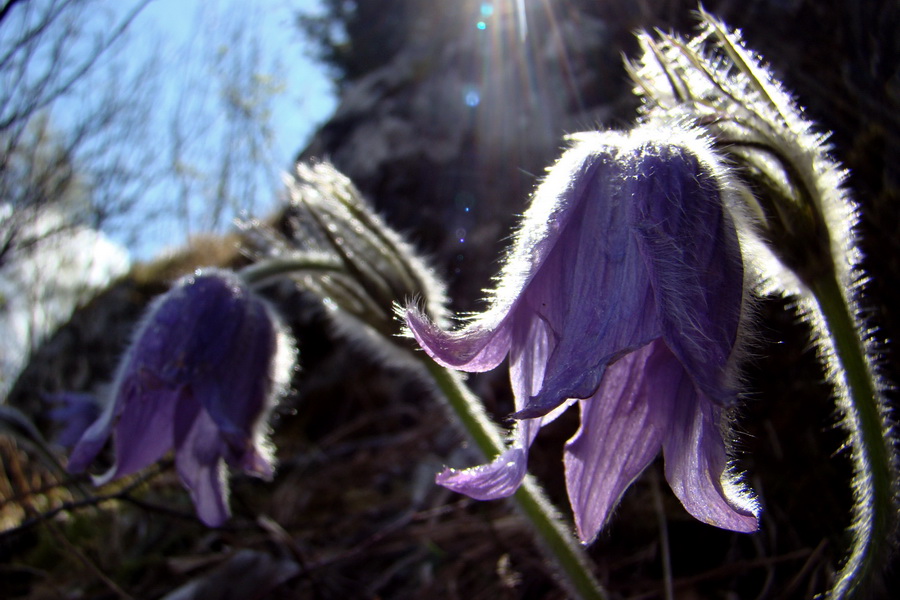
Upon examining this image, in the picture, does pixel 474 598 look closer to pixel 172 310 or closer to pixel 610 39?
pixel 172 310

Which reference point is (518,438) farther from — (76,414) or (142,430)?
(76,414)

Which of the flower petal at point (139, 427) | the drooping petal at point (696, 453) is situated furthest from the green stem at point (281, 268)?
the drooping petal at point (696, 453)

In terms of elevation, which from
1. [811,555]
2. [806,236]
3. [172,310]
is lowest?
[811,555]

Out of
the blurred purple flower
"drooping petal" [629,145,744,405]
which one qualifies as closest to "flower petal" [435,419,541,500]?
"drooping petal" [629,145,744,405]

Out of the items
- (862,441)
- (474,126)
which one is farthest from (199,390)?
(474,126)

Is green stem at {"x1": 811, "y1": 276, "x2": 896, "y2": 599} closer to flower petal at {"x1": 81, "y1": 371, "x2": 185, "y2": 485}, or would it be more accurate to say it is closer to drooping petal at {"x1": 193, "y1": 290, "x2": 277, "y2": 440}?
drooping petal at {"x1": 193, "y1": 290, "x2": 277, "y2": 440}

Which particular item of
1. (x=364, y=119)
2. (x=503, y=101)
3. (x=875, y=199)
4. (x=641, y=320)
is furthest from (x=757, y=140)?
(x=364, y=119)
